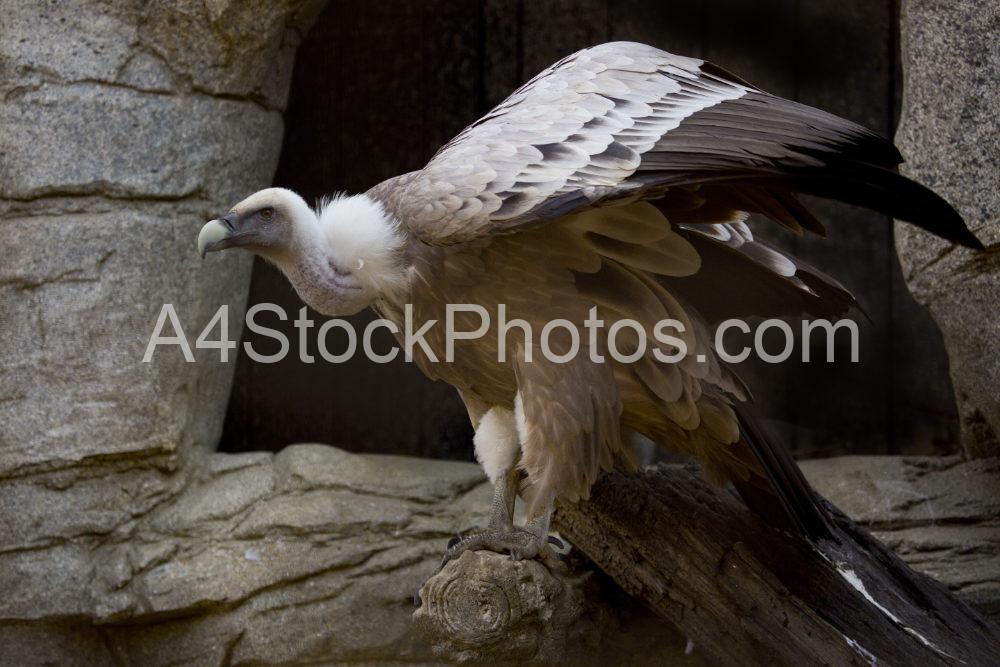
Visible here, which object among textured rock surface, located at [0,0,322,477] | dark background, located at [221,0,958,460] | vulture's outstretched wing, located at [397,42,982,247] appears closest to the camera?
vulture's outstretched wing, located at [397,42,982,247]

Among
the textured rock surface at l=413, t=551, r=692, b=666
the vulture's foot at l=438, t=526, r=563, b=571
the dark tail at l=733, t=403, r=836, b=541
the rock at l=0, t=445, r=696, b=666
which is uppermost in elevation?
the dark tail at l=733, t=403, r=836, b=541

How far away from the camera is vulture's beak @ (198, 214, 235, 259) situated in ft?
7.83

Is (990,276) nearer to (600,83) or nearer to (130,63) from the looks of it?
(600,83)

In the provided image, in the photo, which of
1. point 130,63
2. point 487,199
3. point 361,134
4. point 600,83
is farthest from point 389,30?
point 487,199

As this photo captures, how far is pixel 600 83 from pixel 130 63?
1.43 metres

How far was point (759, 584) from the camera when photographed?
232 centimetres

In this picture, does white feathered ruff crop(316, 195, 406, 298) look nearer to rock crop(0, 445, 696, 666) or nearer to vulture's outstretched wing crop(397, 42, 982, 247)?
vulture's outstretched wing crop(397, 42, 982, 247)

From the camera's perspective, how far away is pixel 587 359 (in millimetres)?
2287

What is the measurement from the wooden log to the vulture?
0.08m

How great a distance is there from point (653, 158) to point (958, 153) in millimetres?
1094

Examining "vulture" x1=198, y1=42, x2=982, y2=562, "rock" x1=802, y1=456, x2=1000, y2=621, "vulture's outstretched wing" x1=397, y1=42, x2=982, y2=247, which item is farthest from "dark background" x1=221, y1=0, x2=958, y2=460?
"vulture's outstretched wing" x1=397, y1=42, x2=982, y2=247

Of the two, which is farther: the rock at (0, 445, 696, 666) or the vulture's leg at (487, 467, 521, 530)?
the rock at (0, 445, 696, 666)

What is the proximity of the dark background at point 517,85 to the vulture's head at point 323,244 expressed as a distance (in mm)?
1423

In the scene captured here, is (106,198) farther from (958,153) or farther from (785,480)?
(958,153)
